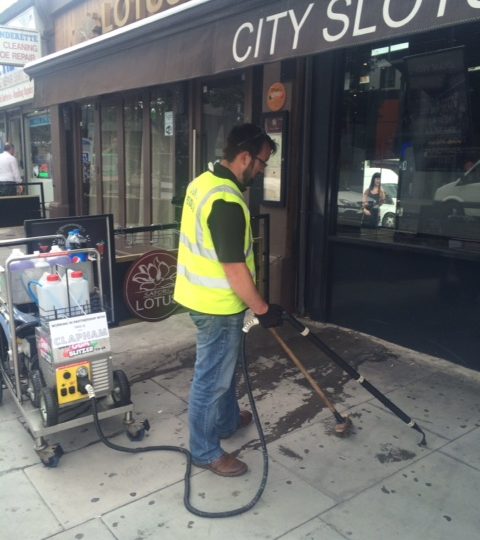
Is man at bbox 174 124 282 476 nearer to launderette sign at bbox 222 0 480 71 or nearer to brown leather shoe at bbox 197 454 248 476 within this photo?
brown leather shoe at bbox 197 454 248 476

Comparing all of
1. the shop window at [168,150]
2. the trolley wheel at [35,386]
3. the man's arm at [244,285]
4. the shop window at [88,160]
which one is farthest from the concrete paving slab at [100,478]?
the shop window at [88,160]

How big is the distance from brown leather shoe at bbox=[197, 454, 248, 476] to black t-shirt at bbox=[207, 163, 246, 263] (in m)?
1.10

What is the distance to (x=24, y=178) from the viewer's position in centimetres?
1523

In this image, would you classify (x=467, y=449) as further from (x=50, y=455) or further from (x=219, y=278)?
(x=50, y=455)

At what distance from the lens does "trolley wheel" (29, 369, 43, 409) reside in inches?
118

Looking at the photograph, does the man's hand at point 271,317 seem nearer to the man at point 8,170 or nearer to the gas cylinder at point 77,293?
the gas cylinder at point 77,293

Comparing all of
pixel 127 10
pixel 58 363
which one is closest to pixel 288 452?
pixel 58 363

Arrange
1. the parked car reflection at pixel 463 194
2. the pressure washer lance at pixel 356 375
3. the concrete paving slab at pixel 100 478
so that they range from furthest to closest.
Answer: the parked car reflection at pixel 463 194, the pressure washer lance at pixel 356 375, the concrete paving slab at pixel 100 478

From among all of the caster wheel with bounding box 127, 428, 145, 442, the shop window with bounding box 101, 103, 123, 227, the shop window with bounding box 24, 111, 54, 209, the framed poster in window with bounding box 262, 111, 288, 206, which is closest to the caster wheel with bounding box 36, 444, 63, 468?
the caster wheel with bounding box 127, 428, 145, 442

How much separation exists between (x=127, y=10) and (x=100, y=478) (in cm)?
674

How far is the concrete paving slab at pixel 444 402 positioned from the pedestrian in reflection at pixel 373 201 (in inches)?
58.1

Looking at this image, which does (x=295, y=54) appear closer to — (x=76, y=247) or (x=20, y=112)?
(x=76, y=247)

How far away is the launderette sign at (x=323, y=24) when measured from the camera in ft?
8.20

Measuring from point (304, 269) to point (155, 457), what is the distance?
9.01ft
